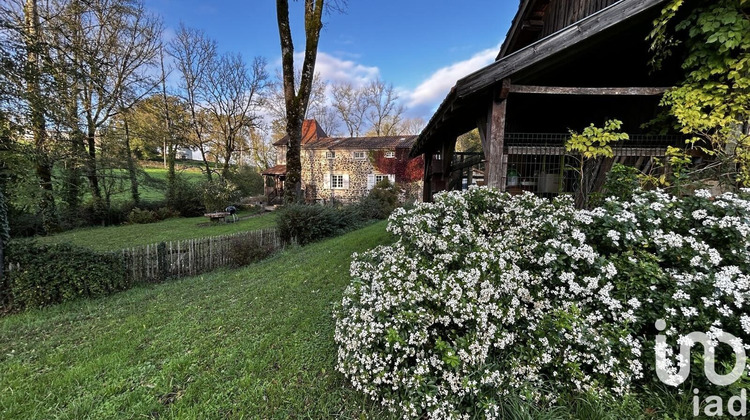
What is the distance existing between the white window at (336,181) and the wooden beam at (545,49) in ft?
70.7

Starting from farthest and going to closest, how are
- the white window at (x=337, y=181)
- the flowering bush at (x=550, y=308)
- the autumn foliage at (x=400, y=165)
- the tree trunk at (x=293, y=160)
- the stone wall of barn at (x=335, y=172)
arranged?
the white window at (x=337, y=181), the stone wall of barn at (x=335, y=172), the autumn foliage at (x=400, y=165), the tree trunk at (x=293, y=160), the flowering bush at (x=550, y=308)

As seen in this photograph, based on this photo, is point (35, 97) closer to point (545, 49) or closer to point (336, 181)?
point (545, 49)

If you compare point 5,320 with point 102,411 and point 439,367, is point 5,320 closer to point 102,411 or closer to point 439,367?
point 102,411

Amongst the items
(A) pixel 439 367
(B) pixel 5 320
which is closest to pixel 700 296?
(A) pixel 439 367

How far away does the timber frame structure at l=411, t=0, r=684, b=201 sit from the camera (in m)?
3.71

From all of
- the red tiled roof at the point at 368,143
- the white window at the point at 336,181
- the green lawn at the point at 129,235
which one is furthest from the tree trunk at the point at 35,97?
the white window at the point at 336,181

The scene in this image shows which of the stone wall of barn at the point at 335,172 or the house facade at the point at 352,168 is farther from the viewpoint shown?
the stone wall of barn at the point at 335,172

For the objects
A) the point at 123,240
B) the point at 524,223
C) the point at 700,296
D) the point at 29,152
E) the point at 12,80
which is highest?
the point at 12,80

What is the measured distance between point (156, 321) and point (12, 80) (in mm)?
4284

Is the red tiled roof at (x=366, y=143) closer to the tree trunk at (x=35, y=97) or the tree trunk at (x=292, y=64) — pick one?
the tree trunk at (x=292, y=64)

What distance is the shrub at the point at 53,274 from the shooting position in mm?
4078

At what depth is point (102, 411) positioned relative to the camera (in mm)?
2023

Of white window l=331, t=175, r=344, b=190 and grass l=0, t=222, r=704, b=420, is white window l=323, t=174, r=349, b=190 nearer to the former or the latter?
white window l=331, t=175, r=344, b=190
